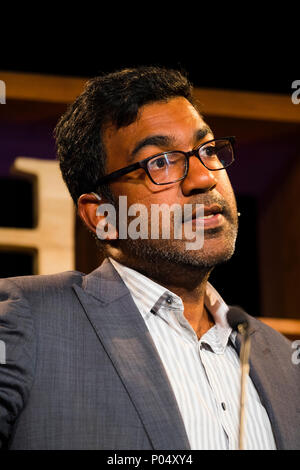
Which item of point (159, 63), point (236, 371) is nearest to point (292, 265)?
point (159, 63)

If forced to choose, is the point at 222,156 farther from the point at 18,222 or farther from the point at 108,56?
the point at 18,222

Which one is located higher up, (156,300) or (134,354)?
(156,300)

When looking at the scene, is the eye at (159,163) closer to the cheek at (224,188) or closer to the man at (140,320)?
the man at (140,320)

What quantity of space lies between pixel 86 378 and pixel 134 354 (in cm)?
13

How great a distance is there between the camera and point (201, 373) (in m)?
1.70

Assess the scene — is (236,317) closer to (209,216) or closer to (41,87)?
(209,216)

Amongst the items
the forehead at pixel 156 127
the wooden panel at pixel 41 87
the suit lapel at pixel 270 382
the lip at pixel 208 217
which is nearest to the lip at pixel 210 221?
the lip at pixel 208 217

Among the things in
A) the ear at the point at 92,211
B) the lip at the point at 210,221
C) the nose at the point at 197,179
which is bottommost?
the lip at the point at 210,221

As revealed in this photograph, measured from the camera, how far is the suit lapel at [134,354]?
56.8 inches

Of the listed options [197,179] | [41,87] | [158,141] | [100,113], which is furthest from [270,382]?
[41,87]

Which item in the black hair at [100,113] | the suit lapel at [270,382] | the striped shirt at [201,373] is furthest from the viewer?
the black hair at [100,113]

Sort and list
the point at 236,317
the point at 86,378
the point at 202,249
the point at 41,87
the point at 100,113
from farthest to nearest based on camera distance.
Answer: the point at 41,87
the point at 100,113
the point at 202,249
the point at 236,317
the point at 86,378

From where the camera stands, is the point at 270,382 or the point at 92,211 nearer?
the point at 270,382

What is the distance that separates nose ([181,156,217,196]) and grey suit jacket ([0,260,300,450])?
13.1 inches
